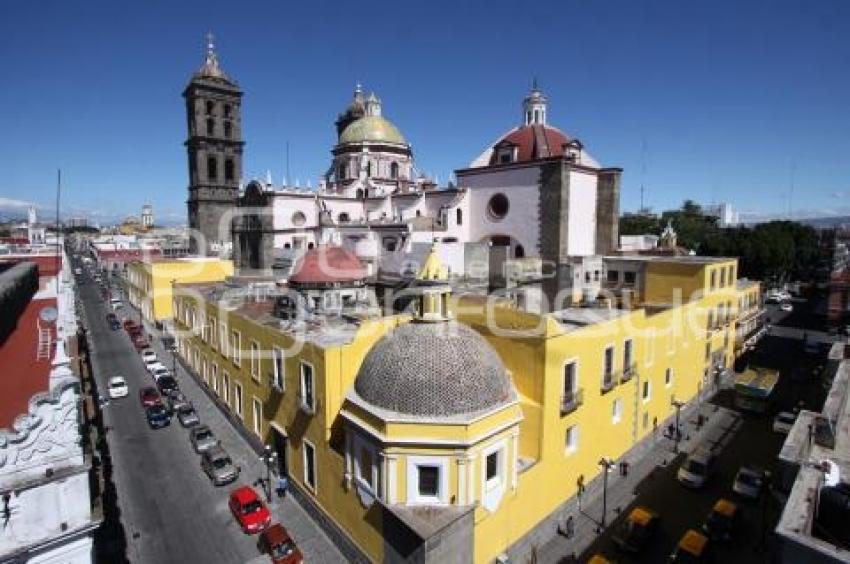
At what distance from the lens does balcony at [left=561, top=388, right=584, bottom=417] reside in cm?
1678

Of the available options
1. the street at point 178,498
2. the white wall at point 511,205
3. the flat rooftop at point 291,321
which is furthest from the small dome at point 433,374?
the white wall at point 511,205

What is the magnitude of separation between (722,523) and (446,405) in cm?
1203

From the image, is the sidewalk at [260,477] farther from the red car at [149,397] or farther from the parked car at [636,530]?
the parked car at [636,530]

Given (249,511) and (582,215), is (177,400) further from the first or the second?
(582,215)

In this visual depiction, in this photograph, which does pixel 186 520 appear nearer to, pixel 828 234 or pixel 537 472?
pixel 537 472

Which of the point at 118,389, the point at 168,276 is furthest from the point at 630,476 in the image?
the point at 168,276

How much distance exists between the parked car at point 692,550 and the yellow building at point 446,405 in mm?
3984

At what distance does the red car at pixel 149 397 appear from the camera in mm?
27661

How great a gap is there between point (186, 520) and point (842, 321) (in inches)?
2311

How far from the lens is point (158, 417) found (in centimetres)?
2570

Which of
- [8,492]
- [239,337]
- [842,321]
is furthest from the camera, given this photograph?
[842,321]

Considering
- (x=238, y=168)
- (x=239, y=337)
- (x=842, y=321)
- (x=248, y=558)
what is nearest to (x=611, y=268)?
(x=239, y=337)

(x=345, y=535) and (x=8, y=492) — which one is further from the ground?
(x=8, y=492)

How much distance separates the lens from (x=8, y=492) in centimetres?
803
